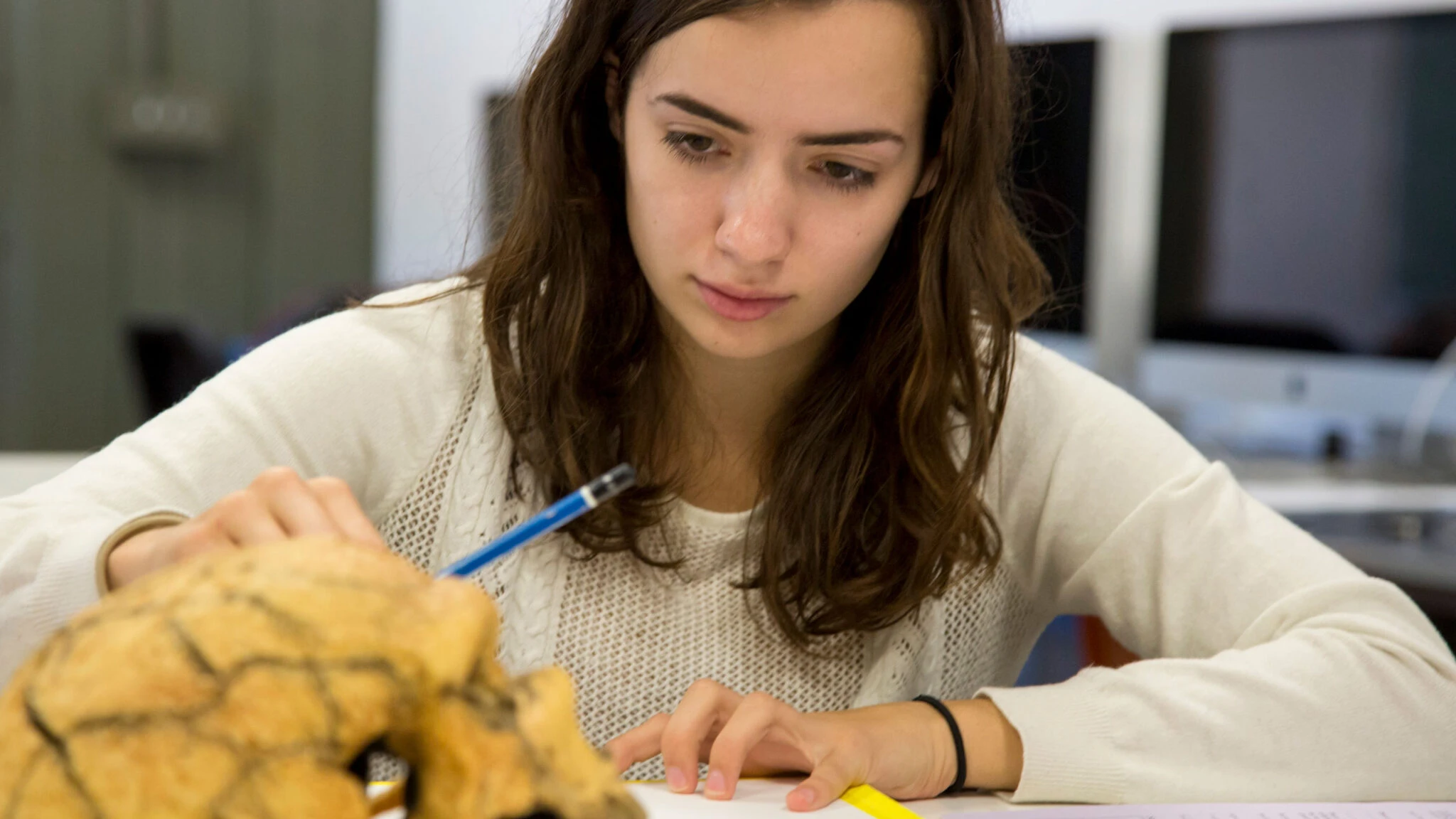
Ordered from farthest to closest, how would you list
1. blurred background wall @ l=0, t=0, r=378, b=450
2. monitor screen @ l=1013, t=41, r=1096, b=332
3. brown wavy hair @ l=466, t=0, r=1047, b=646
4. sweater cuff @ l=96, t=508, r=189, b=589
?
1. blurred background wall @ l=0, t=0, r=378, b=450
2. monitor screen @ l=1013, t=41, r=1096, b=332
3. brown wavy hair @ l=466, t=0, r=1047, b=646
4. sweater cuff @ l=96, t=508, r=189, b=589

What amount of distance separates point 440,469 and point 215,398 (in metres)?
0.18

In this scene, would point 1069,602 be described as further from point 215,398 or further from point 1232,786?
point 215,398

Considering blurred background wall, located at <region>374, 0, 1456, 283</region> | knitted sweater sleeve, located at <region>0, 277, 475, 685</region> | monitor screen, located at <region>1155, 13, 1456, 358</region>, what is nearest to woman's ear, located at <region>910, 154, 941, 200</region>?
knitted sweater sleeve, located at <region>0, 277, 475, 685</region>

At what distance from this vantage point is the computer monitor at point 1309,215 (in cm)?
230

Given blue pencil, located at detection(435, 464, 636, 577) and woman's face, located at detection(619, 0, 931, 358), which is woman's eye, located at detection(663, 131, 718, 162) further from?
blue pencil, located at detection(435, 464, 636, 577)

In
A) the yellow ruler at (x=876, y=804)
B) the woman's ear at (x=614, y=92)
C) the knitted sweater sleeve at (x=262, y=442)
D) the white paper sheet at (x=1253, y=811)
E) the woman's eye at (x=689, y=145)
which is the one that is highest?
the woman's ear at (x=614, y=92)

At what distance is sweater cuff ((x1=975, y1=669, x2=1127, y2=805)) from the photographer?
0.86 metres

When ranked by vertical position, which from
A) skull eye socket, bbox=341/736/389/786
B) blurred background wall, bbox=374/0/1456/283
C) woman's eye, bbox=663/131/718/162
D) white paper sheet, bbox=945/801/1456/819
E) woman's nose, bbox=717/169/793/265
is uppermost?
blurred background wall, bbox=374/0/1456/283

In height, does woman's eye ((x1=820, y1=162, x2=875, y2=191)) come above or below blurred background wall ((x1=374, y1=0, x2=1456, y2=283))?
below

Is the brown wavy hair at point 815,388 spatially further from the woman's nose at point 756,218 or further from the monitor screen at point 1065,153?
the monitor screen at point 1065,153

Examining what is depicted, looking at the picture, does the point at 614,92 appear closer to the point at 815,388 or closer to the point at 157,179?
the point at 815,388

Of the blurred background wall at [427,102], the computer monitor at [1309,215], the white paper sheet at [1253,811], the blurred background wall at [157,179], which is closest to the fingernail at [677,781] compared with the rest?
the white paper sheet at [1253,811]

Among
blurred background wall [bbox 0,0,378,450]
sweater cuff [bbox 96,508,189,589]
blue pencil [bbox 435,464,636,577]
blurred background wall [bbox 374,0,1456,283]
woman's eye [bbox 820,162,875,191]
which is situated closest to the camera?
blue pencil [bbox 435,464,636,577]

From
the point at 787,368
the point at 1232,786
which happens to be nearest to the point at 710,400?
the point at 787,368
